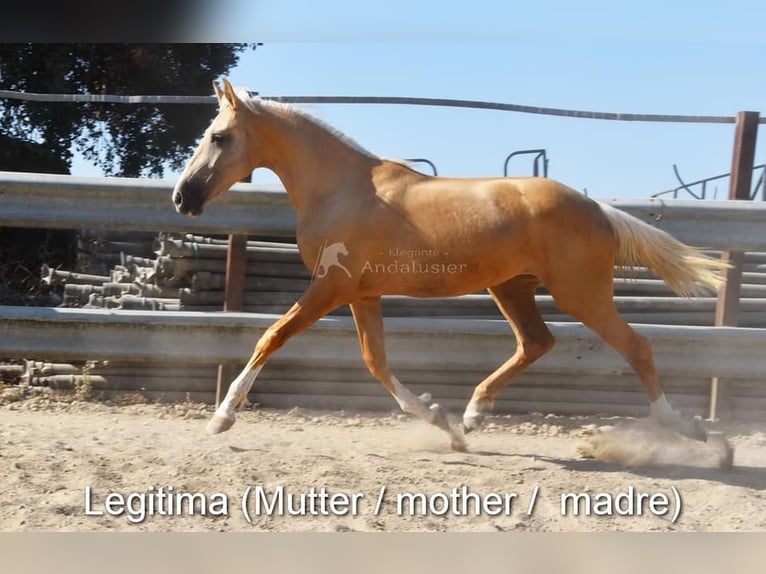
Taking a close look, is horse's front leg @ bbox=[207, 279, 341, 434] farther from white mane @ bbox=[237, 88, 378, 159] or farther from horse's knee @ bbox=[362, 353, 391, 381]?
white mane @ bbox=[237, 88, 378, 159]

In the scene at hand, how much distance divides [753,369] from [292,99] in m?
3.45

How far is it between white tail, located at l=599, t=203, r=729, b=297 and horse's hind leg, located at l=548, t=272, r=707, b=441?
0.64 ft

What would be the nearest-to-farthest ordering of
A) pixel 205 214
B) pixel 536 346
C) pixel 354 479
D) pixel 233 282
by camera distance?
pixel 354 479 < pixel 536 346 < pixel 205 214 < pixel 233 282

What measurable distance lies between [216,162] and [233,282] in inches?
48.9

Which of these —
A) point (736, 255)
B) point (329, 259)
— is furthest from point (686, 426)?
point (329, 259)

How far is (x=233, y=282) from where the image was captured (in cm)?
552

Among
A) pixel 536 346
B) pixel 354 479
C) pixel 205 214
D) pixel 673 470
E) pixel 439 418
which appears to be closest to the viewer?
pixel 354 479

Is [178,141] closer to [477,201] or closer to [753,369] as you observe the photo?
[477,201]

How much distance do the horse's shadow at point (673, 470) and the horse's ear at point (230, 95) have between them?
2362 millimetres

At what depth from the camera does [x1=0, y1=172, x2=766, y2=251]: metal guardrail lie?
5129mm

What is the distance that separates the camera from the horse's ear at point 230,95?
4414 mm

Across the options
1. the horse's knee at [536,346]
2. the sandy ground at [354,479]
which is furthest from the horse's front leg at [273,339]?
the horse's knee at [536,346]

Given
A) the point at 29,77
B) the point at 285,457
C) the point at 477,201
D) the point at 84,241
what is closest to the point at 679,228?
the point at 477,201

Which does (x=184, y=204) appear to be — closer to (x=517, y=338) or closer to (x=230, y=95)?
(x=230, y=95)
